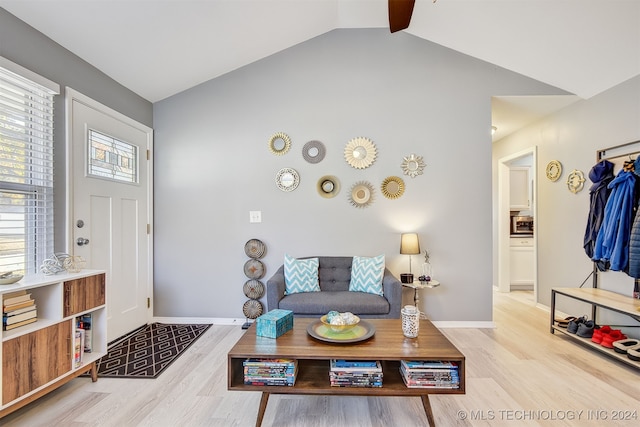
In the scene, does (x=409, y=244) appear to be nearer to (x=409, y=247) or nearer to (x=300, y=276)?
(x=409, y=247)

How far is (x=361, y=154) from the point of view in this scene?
3326 millimetres

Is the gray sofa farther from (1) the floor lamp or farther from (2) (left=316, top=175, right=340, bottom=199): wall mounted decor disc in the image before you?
(2) (left=316, top=175, right=340, bottom=199): wall mounted decor disc

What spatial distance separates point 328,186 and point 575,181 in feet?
9.01

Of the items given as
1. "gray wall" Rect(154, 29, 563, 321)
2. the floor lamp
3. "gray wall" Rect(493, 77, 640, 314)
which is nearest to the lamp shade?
the floor lamp

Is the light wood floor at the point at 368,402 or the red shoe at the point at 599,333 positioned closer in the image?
the light wood floor at the point at 368,402

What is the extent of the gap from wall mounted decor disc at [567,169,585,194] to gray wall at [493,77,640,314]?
0.04 metres

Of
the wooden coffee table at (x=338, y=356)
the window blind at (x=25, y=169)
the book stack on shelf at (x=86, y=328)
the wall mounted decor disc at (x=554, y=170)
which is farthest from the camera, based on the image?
the wall mounted decor disc at (x=554, y=170)

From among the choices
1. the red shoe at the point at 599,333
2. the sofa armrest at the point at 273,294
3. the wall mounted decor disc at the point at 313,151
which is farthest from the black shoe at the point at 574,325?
the wall mounted decor disc at the point at 313,151

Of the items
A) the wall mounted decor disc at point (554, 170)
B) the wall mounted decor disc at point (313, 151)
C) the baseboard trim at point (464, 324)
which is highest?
the wall mounted decor disc at point (313, 151)

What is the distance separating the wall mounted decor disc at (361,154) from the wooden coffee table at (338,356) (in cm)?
198

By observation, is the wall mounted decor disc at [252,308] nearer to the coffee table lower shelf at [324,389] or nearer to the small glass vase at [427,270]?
the coffee table lower shelf at [324,389]

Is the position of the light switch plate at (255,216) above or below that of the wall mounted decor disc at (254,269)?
above

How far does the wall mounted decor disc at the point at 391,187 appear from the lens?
332 centimetres

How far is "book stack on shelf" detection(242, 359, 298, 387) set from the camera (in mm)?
1580
